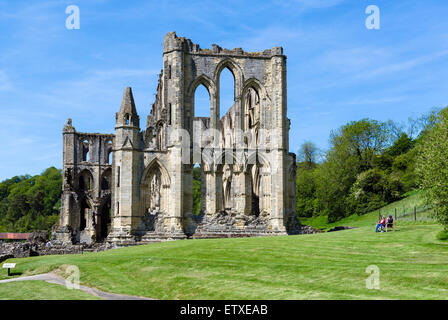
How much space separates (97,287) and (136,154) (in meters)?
21.0

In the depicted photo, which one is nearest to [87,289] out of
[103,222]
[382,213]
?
[382,213]

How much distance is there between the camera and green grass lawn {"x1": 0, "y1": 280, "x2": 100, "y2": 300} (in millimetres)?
18141

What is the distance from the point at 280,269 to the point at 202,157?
20133mm

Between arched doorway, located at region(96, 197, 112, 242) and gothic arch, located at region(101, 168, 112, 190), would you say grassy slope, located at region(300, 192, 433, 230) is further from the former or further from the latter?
gothic arch, located at region(101, 168, 112, 190)

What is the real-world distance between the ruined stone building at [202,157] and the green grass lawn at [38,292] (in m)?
17.3

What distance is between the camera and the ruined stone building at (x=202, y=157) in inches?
1567

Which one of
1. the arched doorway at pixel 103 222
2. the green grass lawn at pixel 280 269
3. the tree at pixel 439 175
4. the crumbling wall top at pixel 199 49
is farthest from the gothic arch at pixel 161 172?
the arched doorway at pixel 103 222

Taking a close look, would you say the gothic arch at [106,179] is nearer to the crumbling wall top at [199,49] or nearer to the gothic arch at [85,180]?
the gothic arch at [85,180]

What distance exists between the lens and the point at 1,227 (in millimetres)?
105438

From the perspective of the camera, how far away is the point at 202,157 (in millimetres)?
40531

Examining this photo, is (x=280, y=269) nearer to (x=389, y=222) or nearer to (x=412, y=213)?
(x=389, y=222)

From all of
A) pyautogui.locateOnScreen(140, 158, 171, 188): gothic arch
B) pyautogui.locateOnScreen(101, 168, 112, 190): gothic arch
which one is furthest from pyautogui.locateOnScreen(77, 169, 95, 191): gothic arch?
pyautogui.locateOnScreen(140, 158, 171, 188): gothic arch
